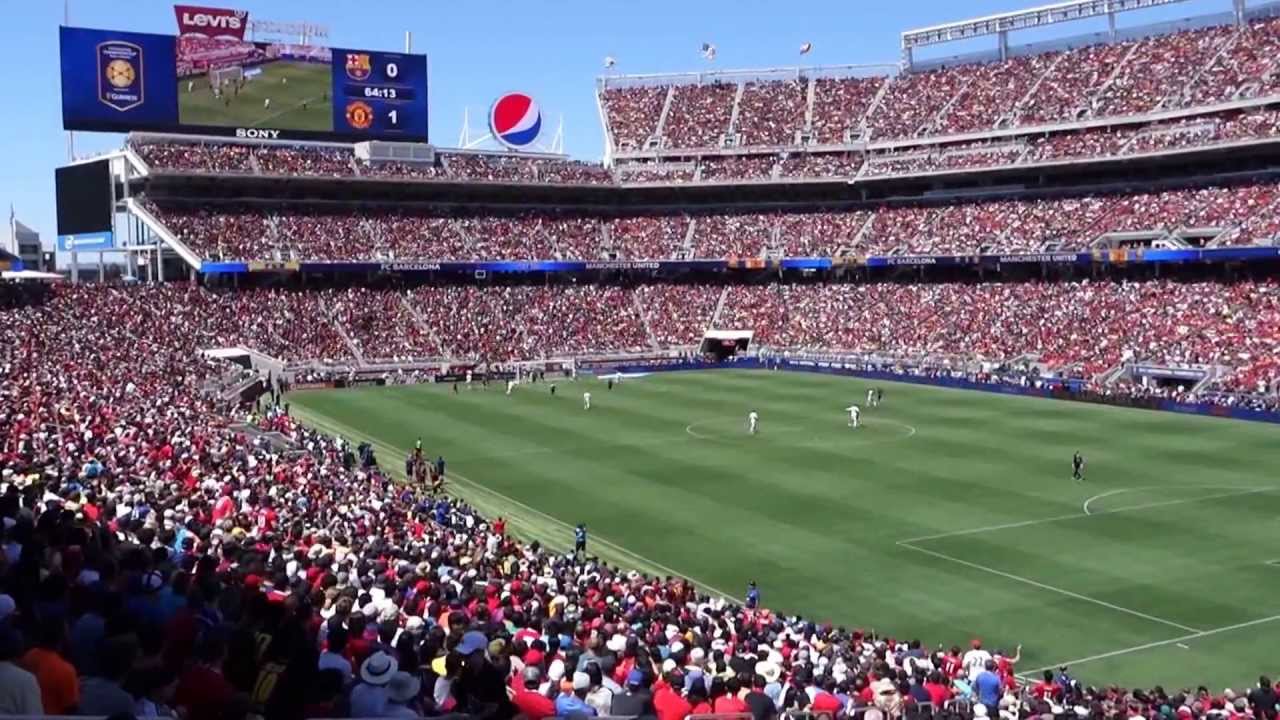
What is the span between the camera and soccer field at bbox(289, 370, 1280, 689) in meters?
22.8

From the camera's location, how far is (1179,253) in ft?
197

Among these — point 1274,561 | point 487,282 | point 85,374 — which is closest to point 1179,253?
point 1274,561

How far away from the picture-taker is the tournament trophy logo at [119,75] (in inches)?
2576

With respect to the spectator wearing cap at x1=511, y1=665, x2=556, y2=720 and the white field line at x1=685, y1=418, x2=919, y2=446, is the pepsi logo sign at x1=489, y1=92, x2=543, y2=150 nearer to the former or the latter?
the white field line at x1=685, y1=418, x2=919, y2=446

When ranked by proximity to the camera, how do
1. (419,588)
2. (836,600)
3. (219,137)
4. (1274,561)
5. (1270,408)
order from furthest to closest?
(219,137) < (1270,408) < (1274,561) < (836,600) < (419,588)

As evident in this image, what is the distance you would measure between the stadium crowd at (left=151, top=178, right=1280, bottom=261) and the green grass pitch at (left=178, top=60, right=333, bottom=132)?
22.4 ft

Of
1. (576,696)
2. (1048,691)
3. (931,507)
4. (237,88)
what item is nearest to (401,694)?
(576,696)

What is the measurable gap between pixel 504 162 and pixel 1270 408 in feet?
182

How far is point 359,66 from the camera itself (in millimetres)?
73812

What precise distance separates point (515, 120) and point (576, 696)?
77.6 m

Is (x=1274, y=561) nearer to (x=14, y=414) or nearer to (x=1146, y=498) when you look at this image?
(x=1146, y=498)

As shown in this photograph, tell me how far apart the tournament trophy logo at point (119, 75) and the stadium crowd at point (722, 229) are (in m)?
7.72

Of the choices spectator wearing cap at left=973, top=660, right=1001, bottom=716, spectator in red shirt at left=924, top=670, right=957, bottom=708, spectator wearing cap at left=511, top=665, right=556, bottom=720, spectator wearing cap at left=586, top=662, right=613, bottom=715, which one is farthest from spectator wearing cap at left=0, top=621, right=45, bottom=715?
spectator wearing cap at left=973, top=660, right=1001, bottom=716

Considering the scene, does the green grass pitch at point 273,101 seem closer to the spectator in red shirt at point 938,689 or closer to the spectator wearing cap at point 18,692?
the spectator in red shirt at point 938,689
